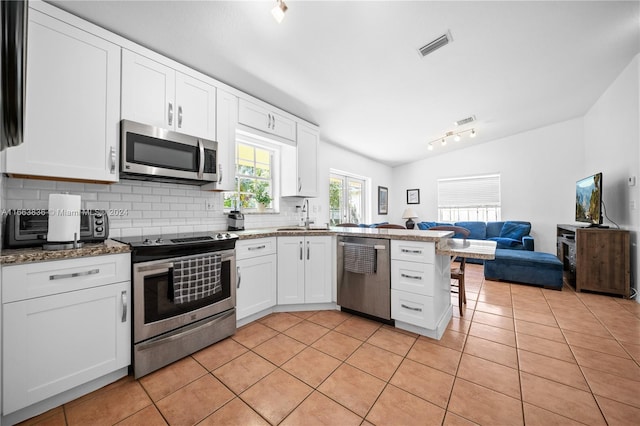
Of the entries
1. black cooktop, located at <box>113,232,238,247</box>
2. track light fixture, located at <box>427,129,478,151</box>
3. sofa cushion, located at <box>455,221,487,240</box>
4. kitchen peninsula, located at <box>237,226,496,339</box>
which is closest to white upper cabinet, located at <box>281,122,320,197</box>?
kitchen peninsula, located at <box>237,226,496,339</box>

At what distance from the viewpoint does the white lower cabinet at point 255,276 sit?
2.27 meters

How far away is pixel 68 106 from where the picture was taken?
165 centimetres

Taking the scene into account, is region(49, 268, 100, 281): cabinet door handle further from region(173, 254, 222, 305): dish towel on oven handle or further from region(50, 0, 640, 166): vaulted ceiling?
region(50, 0, 640, 166): vaulted ceiling

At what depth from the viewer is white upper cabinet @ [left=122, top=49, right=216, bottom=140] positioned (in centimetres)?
192

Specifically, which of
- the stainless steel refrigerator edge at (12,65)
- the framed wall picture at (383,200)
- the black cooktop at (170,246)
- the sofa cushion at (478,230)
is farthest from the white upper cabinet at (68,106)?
the sofa cushion at (478,230)

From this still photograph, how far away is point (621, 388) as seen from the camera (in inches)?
59.7

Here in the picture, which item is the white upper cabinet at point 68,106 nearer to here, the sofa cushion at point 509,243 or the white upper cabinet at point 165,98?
the white upper cabinet at point 165,98

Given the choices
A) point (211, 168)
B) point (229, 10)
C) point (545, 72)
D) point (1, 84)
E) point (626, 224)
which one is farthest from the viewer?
point (626, 224)

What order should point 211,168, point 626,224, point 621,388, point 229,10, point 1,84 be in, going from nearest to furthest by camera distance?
1. point 1,84
2. point 621,388
3. point 229,10
4. point 211,168
5. point 626,224

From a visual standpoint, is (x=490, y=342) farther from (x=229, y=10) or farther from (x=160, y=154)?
(x=229, y=10)

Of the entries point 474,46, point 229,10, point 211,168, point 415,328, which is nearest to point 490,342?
point 415,328

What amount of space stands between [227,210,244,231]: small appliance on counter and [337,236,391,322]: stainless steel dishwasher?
1.10 meters

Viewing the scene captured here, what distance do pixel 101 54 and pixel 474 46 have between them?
3119 mm

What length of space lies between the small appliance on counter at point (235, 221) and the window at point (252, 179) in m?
0.17
